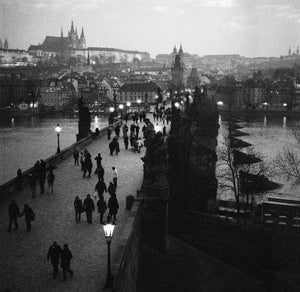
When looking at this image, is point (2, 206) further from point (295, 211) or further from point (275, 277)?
point (295, 211)

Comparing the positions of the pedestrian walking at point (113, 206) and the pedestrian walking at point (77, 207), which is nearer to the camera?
the pedestrian walking at point (77, 207)

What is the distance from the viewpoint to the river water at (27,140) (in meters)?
33.7

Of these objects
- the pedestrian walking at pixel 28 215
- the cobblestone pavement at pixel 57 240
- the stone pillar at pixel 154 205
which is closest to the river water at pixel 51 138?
the stone pillar at pixel 154 205

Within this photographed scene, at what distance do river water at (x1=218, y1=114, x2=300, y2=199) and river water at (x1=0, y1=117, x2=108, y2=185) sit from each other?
47.0ft

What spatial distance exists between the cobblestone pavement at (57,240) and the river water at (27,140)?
14974 mm

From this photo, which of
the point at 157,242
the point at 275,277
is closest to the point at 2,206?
the point at 157,242

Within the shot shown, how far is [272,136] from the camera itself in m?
51.7

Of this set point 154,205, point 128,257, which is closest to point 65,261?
point 128,257

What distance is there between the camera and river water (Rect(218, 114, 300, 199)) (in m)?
26.9

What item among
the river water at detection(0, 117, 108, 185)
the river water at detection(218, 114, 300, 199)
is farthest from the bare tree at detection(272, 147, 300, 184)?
the river water at detection(0, 117, 108, 185)

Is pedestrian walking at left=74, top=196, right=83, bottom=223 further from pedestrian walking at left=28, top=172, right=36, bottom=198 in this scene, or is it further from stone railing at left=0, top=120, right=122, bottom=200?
stone railing at left=0, top=120, right=122, bottom=200

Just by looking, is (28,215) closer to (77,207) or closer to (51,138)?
(77,207)

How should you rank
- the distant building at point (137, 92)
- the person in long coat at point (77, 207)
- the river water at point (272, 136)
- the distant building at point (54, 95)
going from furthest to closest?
1. the distant building at point (54, 95)
2. the distant building at point (137, 92)
3. the river water at point (272, 136)
4. the person in long coat at point (77, 207)

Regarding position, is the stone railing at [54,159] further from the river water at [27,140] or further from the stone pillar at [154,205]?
the river water at [27,140]
